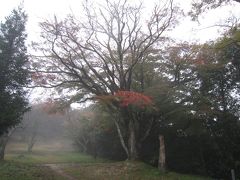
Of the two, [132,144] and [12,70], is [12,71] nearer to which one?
[12,70]

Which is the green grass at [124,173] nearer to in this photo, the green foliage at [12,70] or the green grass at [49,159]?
the green foliage at [12,70]

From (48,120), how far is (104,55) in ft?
126

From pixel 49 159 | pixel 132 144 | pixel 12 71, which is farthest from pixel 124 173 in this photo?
pixel 49 159

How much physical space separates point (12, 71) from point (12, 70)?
6cm

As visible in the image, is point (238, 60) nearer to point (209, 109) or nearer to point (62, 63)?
point (209, 109)

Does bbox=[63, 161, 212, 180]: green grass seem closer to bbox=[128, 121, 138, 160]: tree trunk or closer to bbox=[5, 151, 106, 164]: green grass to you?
bbox=[128, 121, 138, 160]: tree trunk

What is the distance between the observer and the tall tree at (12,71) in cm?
1650

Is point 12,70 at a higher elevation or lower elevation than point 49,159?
higher

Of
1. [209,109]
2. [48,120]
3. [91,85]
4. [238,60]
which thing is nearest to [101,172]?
[91,85]

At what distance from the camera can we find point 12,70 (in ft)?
57.4

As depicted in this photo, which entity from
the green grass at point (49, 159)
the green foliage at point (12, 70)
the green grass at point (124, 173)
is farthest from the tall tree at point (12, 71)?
the green grass at point (49, 159)

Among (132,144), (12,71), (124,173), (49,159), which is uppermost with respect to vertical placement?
(12,71)

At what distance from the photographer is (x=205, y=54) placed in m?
22.4

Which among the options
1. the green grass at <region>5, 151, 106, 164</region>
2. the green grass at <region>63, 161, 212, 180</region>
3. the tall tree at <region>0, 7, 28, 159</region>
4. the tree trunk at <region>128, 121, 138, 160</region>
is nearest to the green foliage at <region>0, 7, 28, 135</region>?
the tall tree at <region>0, 7, 28, 159</region>
